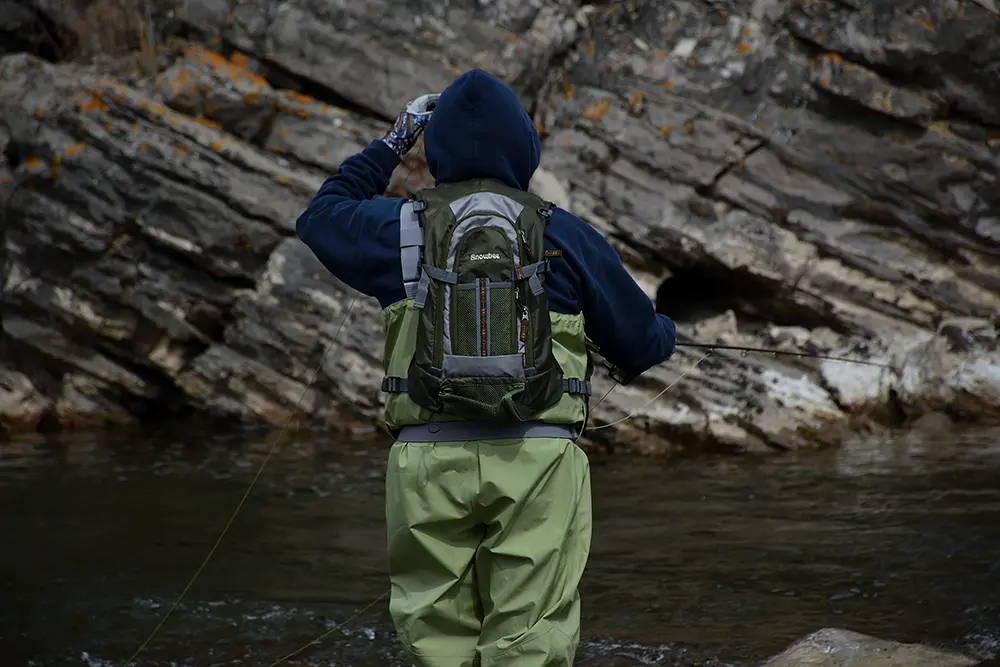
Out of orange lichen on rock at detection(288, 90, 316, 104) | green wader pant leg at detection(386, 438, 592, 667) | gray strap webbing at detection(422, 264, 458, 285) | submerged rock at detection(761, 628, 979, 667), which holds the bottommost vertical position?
submerged rock at detection(761, 628, 979, 667)

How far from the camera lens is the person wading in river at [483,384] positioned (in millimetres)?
2852

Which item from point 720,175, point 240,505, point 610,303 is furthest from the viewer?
point 720,175

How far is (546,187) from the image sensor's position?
1093 cm

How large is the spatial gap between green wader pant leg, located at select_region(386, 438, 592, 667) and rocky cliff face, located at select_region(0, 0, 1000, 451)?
686 centimetres

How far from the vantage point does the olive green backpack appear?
2.84 metres

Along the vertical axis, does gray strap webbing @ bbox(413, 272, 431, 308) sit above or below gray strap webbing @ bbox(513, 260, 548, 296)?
below

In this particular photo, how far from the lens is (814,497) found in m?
7.38

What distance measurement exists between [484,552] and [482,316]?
62 cm

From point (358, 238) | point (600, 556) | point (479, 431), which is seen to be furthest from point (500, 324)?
point (600, 556)

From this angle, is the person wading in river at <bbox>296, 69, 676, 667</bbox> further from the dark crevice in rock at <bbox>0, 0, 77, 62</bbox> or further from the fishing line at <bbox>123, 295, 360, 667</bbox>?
the dark crevice in rock at <bbox>0, 0, 77, 62</bbox>

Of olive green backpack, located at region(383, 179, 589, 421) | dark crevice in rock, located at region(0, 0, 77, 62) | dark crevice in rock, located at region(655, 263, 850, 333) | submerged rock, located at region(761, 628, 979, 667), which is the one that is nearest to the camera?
olive green backpack, located at region(383, 179, 589, 421)

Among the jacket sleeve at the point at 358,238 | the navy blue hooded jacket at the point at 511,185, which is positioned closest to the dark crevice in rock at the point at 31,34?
the jacket sleeve at the point at 358,238

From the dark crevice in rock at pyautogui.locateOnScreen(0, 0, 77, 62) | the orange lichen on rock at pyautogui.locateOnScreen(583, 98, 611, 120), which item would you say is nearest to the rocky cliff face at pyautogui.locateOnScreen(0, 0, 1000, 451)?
the orange lichen on rock at pyautogui.locateOnScreen(583, 98, 611, 120)

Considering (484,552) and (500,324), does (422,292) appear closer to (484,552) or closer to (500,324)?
(500,324)
